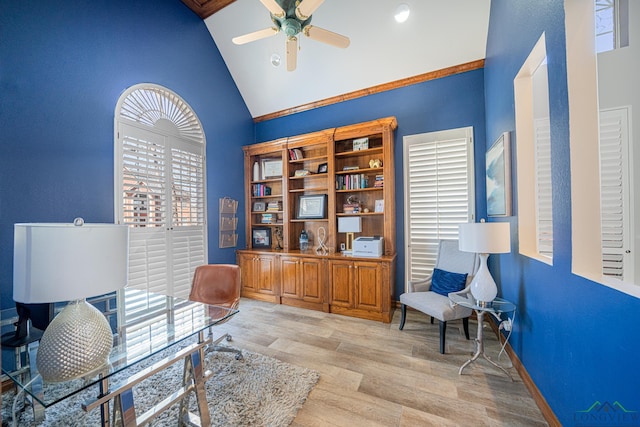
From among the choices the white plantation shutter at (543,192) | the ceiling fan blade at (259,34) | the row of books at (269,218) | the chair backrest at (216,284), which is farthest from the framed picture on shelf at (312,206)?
the white plantation shutter at (543,192)

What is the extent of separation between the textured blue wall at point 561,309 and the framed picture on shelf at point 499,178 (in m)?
0.10

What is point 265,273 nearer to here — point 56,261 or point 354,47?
point 56,261

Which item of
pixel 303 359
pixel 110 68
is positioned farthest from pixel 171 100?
pixel 303 359

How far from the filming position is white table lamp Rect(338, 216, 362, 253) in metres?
3.43

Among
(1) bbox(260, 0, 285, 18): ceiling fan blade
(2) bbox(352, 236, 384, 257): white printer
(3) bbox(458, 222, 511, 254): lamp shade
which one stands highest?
(1) bbox(260, 0, 285, 18): ceiling fan blade

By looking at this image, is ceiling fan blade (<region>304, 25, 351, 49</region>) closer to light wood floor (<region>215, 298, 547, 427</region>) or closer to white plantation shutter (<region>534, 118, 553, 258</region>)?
white plantation shutter (<region>534, 118, 553, 258</region>)

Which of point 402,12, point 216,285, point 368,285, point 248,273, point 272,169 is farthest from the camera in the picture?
point 272,169

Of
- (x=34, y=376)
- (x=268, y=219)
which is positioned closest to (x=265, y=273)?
(x=268, y=219)

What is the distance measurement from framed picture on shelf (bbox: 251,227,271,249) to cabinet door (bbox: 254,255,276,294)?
0.41 m

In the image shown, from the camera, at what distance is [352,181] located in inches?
142

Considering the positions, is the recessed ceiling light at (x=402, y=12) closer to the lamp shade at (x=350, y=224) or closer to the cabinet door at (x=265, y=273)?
the lamp shade at (x=350, y=224)

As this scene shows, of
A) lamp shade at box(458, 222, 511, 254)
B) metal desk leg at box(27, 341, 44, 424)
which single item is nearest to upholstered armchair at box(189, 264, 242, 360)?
metal desk leg at box(27, 341, 44, 424)

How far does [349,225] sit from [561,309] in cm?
226

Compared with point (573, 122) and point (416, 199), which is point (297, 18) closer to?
point (573, 122)
